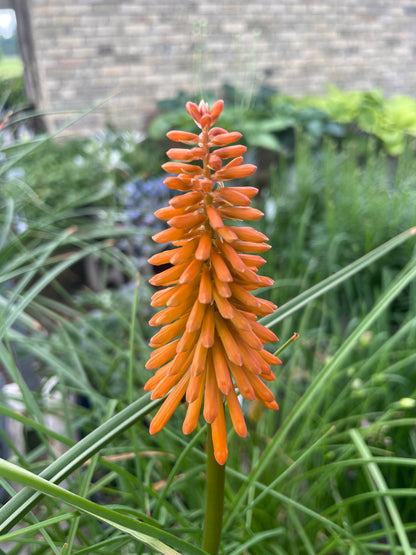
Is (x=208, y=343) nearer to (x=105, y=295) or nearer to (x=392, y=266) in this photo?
(x=105, y=295)

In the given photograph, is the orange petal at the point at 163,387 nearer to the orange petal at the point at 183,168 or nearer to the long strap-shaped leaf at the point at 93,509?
the long strap-shaped leaf at the point at 93,509

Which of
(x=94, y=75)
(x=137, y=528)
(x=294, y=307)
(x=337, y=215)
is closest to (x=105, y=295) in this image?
(x=337, y=215)

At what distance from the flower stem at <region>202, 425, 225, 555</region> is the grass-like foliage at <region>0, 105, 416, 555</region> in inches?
1.8

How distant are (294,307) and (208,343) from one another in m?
0.22

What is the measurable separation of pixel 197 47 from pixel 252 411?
511cm

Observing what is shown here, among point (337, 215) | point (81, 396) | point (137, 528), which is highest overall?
point (137, 528)

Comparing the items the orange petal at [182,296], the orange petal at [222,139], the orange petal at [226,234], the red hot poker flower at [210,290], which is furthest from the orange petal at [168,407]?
the orange petal at [222,139]

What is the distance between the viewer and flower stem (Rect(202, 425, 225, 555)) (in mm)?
625

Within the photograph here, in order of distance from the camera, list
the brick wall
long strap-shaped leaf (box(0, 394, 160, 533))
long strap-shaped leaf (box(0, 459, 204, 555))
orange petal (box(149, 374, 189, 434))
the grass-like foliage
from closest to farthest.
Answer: long strap-shaped leaf (box(0, 459, 204, 555)) < long strap-shaped leaf (box(0, 394, 160, 533)) < orange petal (box(149, 374, 189, 434)) < the grass-like foliage < the brick wall

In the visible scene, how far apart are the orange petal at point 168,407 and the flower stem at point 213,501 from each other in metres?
0.06

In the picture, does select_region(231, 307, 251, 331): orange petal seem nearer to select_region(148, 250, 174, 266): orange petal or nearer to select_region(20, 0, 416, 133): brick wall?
select_region(148, 250, 174, 266): orange petal

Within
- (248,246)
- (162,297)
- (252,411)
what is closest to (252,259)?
(248,246)

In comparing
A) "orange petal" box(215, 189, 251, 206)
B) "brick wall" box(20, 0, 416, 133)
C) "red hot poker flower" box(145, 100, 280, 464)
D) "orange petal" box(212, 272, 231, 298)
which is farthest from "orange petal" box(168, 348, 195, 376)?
"brick wall" box(20, 0, 416, 133)

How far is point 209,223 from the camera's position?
25.3 inches
